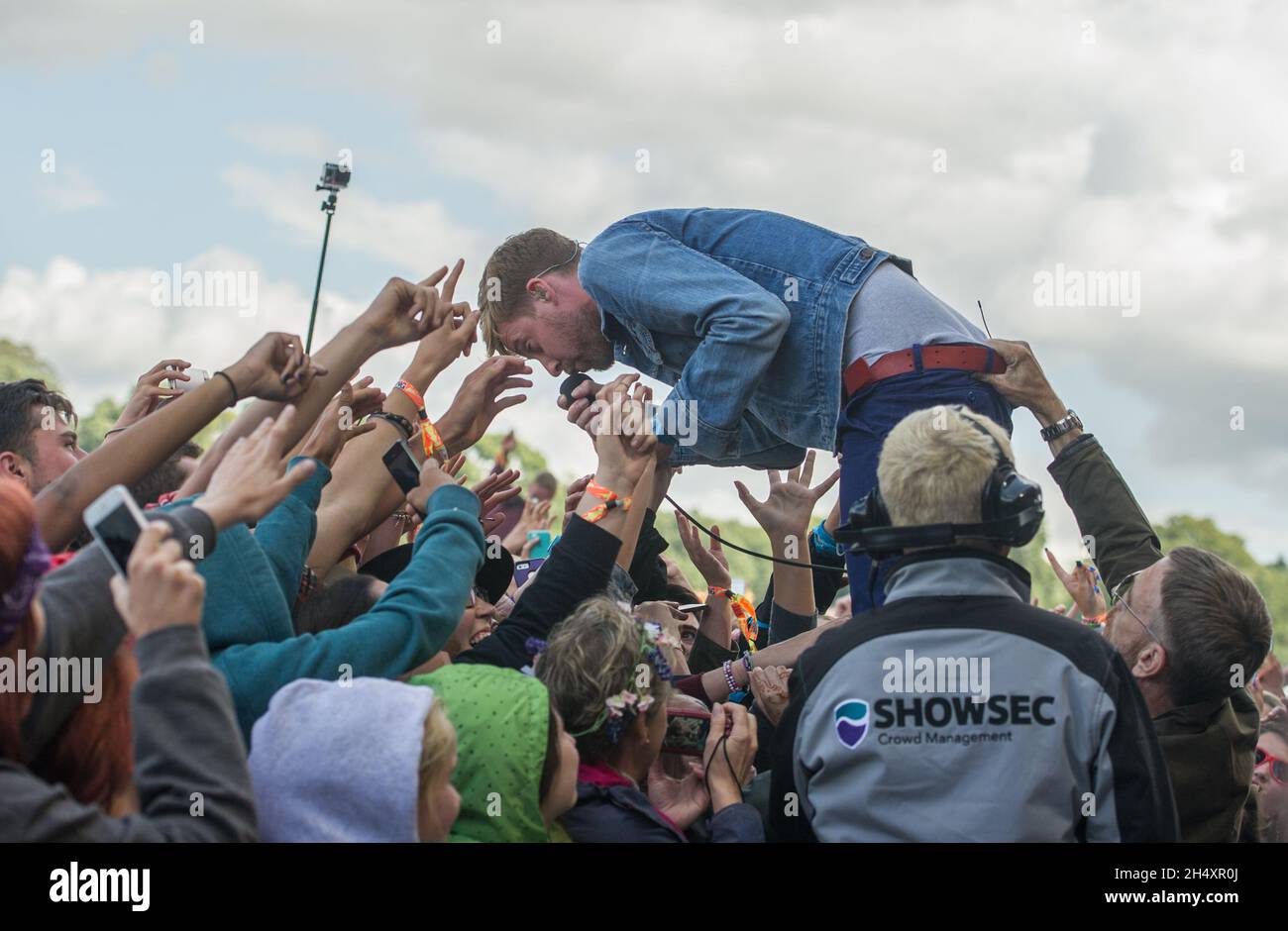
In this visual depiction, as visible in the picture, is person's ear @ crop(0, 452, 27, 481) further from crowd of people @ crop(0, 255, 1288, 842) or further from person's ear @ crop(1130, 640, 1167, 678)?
person's ear @ crop(1130, 640, 1167, 678)

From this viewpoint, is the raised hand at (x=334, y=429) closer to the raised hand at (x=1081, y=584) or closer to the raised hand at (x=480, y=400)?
the raised hand at (x=480, y=400)

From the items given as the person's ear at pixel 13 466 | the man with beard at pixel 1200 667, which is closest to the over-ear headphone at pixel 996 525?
the man with beard at pixel 1200 667

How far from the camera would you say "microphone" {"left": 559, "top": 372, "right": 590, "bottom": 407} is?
3.96 metres

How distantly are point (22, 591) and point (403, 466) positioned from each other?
135cm

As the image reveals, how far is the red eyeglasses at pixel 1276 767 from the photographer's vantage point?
169 inches

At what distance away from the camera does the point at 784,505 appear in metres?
4.79

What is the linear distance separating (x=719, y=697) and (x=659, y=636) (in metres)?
0.84

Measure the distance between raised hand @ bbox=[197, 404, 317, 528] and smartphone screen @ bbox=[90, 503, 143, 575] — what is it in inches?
6.7

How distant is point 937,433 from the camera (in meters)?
2.76

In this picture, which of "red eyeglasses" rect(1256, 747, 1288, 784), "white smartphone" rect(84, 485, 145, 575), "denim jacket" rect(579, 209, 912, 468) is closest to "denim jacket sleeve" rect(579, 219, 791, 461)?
"denim jacket" rect(579, 209, 912, 468)

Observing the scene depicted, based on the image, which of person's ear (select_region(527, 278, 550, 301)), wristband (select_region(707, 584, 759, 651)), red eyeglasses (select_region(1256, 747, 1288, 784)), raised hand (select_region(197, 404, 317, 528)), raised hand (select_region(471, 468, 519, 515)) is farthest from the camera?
wristband (select_region(707, 584, 759, 651))
